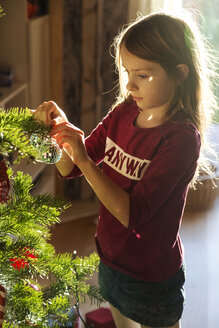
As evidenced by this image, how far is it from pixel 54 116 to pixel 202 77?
0.33 m

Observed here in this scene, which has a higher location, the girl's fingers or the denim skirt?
the girl's fingers

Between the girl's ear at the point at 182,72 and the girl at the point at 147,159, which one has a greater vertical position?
the girl's ear at the point at 182,72

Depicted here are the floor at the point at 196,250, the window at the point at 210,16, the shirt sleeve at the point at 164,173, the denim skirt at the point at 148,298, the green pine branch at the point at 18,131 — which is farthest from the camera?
the window at the point at 210,16

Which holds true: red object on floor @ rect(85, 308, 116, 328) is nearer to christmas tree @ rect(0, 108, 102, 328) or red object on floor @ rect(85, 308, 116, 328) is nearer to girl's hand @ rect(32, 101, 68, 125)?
christmas tree @ rect(0, 108, 102, 328)

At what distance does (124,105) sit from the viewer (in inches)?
51.5

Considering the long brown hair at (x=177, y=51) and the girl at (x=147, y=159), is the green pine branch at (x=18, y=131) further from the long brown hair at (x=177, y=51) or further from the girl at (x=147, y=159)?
the long brown hair at (x=177, y=51)

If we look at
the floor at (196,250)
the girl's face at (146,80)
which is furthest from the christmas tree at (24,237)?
the floor at (196,250)

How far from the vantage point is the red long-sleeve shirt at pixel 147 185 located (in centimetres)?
110

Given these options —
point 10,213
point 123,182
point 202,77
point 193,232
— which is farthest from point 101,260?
point 193,232

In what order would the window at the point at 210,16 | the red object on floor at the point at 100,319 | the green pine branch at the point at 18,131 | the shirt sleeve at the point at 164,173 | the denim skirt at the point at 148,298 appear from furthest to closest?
the window at the point at 210,16 → the red object on floor at the point at 100,319 → the denim skirt at the point at 148,298 → the shirt sleeve at the point at 164,173 → the green pine branch at the point at 18,131

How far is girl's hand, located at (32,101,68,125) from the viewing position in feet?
3.45

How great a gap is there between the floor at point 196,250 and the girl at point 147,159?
0.96m

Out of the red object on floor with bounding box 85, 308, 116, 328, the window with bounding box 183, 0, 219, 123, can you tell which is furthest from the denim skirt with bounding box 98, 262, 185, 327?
the window with bounding box 183, 0, 219, 123

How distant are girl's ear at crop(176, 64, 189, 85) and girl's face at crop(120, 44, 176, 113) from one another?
2cm
